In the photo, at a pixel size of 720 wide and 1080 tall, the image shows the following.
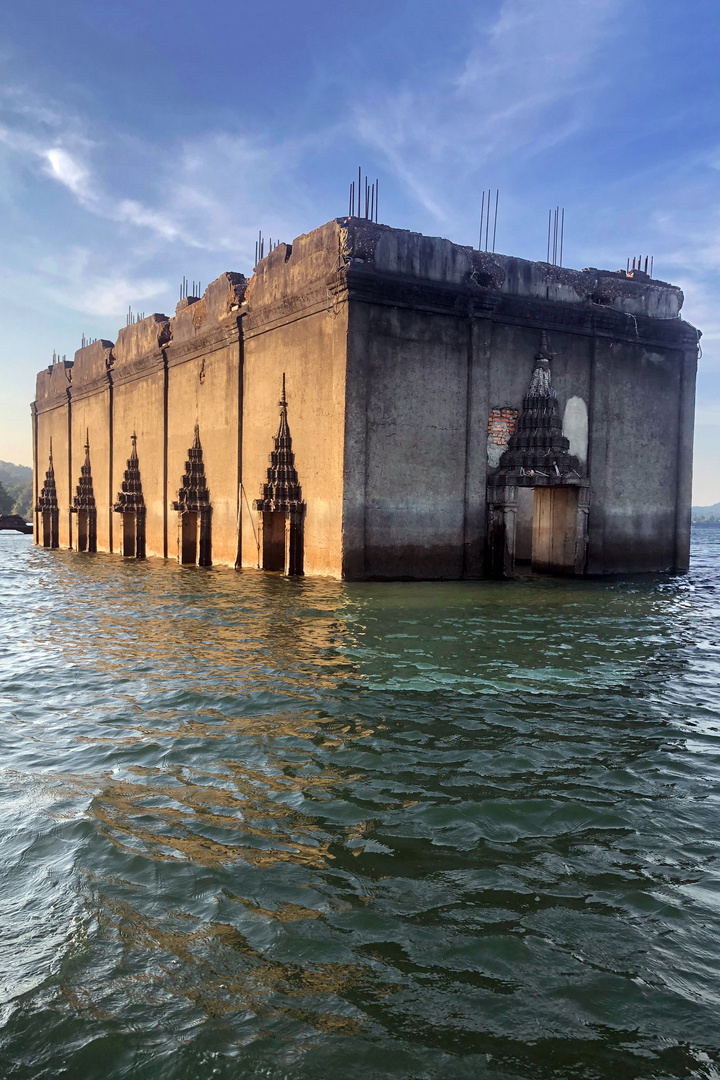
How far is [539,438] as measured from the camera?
15781 millimetres

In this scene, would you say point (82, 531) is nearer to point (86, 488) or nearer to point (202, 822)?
point (86, 488)

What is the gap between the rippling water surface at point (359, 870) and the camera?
2.30 m

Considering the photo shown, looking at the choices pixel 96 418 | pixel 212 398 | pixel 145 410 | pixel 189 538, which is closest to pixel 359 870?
pixel 212 398

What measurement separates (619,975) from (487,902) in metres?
0.58

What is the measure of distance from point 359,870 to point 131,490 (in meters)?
24.0

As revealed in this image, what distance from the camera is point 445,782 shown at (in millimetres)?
4293

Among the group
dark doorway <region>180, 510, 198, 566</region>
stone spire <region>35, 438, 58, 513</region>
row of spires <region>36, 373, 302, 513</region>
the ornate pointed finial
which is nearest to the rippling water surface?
row of spires <region>36, 373, 302, 513</region>

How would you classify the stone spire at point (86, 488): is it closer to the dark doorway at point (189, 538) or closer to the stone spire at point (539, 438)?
the dark doorway at point (189, 538)

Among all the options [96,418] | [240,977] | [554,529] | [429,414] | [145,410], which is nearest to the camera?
[240,977]

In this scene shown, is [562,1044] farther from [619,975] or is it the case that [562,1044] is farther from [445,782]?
[445,782]

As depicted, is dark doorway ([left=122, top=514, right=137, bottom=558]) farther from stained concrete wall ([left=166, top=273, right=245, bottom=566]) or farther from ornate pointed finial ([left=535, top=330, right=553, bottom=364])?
ornate pointed finial ([left=535, top=330, right=553, bottom=364])

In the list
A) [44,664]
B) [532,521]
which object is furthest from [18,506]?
[44,664]

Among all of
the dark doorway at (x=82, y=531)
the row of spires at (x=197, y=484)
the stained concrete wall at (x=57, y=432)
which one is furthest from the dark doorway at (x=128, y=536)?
the stained concrete wall at (x=57, y=432)

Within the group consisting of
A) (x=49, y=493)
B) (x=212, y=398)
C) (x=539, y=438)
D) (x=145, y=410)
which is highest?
(x=145, y=410)
